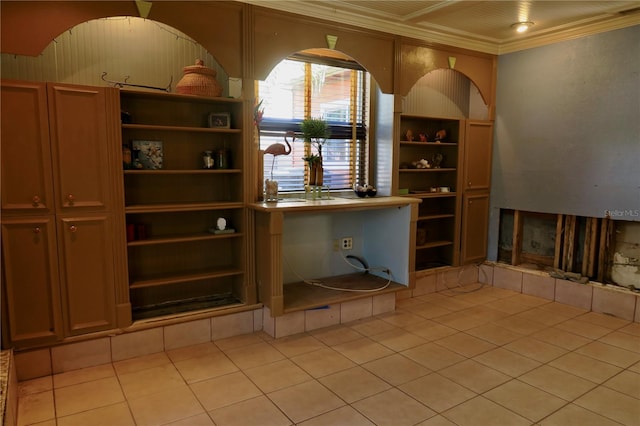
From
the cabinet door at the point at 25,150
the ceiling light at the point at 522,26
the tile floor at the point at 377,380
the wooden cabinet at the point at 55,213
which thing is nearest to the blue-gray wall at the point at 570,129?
the ceiling light at the point at 522,26

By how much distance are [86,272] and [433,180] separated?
140 inches

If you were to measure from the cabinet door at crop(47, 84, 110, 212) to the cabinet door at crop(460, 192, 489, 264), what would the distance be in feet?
11.6

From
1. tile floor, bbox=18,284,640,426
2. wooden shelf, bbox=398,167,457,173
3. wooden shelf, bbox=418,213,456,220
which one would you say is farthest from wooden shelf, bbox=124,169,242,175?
wooden shelf, bbox=418,213,456,220

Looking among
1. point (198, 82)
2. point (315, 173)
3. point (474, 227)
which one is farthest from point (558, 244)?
point (198, 82)

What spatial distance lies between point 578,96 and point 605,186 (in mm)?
883

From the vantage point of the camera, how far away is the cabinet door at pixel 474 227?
15.4 feet

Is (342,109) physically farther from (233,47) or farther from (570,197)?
(570,197)

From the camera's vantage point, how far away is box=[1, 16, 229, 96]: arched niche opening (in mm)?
2830

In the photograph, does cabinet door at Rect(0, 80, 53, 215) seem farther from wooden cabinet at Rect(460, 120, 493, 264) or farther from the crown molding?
the crown molding

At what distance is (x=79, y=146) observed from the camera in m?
2.71

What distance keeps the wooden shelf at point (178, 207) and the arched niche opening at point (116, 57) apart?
2.87ft

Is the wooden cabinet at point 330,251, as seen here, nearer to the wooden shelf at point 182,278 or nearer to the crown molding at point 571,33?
the wooden shelf at point 182,278

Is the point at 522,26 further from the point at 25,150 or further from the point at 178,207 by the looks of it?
the point at 25,150

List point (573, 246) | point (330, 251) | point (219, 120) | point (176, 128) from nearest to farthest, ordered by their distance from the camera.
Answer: point (176, 128), point (219, 120), point (330, 251), point (573, 246)
